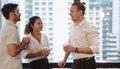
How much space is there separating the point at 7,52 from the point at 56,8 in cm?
137

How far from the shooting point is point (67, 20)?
348cm

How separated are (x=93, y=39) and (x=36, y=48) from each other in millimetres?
662

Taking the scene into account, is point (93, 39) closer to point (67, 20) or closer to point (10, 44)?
point (10, 44)

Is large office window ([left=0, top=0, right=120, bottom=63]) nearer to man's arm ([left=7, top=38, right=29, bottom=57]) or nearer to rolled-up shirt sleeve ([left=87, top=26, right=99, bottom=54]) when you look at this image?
rolled-up shirt sleeve ([left=87, top=26, right=99, bottom=54])

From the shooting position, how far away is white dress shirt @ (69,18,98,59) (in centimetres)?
249

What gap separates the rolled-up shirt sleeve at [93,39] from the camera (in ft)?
8.01

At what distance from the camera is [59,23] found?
11.5ft

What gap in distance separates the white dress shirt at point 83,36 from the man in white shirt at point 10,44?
53cm

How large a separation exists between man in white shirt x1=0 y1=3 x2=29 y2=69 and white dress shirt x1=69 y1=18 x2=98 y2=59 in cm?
53

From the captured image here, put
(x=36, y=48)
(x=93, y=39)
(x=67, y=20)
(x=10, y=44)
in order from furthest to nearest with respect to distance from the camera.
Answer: (x=67, y=20) < (x=36, y=48) < (x=93, y=39) < (x=10, y=44)

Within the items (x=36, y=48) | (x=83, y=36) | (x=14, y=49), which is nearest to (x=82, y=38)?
(x=83, y=36)

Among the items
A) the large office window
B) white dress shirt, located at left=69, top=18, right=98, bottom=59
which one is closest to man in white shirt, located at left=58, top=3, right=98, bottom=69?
white dress shirt, located at left=69, top=18, right=98, bottom=59

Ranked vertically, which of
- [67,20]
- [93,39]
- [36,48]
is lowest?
[36,48]

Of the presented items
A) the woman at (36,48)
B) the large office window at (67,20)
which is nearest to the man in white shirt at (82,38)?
the woman at (36,48)
